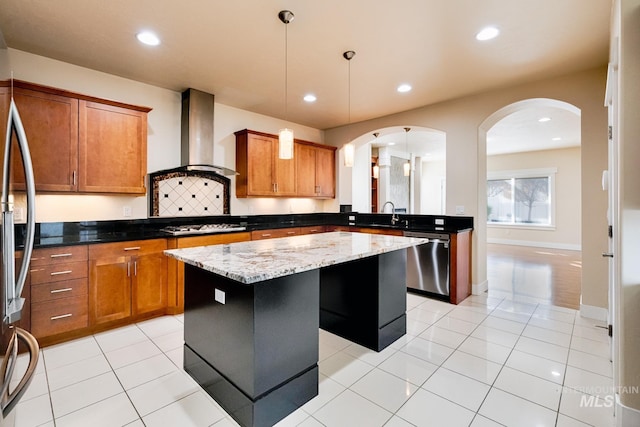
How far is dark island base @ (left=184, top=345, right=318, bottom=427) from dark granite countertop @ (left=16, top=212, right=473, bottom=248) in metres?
1.79

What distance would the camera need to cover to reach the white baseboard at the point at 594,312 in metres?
3.12

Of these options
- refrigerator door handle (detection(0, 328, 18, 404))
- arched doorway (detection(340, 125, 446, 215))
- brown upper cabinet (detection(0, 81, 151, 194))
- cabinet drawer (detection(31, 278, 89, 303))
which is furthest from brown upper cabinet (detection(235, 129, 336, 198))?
refrigerator door handle (detection(0, 328, 18, 404))

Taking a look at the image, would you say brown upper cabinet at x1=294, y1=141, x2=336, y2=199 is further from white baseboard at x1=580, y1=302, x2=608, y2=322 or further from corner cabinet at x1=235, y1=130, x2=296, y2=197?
white baseboard at x1=580, y1=302, x2=608, y2=322

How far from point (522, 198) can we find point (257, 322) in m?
9.51

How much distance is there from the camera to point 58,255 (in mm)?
2605

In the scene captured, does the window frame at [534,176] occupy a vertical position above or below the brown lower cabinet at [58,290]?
above

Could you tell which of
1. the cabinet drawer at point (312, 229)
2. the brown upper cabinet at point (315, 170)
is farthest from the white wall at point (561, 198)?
the cabinet drawer at point (312, 229)

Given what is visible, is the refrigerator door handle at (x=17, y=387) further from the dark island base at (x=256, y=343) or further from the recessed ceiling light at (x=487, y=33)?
the recessed ceiling light at (x=487, y=33)

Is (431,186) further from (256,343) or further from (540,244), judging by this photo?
(256,343)

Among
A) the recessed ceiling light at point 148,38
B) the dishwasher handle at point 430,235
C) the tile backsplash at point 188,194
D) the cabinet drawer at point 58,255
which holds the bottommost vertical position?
the cabinet drawer at point 58,255

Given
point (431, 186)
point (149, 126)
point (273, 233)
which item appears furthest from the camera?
point (431, 186)

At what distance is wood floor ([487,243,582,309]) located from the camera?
155 inches

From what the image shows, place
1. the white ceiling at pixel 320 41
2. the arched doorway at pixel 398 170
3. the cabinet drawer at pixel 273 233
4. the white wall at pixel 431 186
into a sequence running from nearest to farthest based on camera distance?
1. the white ceiling at pixel 320 41
2. the cabinet drawer at pixel 273 233
3. the arched doorway at pixel 398 170
4. the white wall at pixel 431 186

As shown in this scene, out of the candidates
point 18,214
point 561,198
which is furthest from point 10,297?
point 561,198
